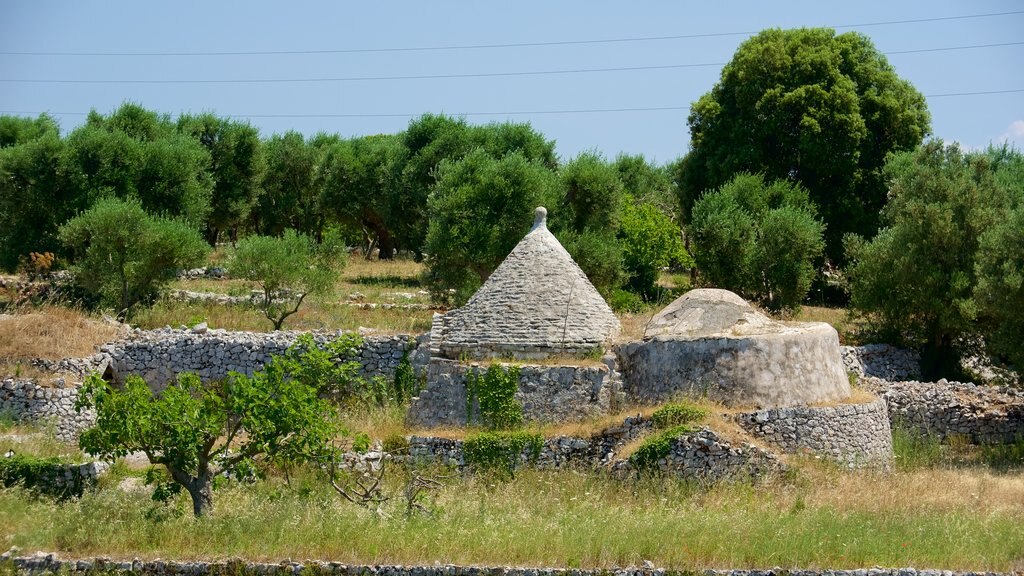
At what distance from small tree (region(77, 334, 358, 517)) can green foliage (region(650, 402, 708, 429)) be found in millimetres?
5534

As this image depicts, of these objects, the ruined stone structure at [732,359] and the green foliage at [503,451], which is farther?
the ruined stone structure at [732,359]

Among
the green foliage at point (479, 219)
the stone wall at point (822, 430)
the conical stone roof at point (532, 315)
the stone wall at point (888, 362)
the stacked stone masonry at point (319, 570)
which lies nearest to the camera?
the stacked stone masonry at point (319, 570)

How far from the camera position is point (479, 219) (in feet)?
102

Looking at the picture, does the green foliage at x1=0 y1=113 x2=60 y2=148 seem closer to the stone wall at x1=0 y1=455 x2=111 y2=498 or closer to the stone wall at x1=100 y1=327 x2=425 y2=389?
the stone wall at x1=100 y1=327 x2=425 y2=389

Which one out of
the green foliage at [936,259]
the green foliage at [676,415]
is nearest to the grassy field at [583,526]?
the green foliage at [676,415]

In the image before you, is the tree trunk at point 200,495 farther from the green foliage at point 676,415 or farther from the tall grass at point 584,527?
the green foliage at point 676,415

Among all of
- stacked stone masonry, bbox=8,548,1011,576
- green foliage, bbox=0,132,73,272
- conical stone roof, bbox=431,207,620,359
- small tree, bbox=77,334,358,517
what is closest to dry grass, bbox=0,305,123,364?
conical stone roof, bbox=431,207,620,359

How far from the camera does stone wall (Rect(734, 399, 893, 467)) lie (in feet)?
60.4

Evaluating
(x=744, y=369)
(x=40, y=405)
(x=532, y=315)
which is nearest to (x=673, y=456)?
(x=744, y=369)

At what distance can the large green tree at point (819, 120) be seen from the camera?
40.2m

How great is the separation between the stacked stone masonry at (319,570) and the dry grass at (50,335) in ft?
33.7

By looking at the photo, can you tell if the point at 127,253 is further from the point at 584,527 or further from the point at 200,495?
the point at 584,527

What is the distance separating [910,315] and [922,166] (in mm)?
3934

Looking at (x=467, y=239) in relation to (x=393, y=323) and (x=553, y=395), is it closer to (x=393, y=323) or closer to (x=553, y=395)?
(x=393, y=323)
